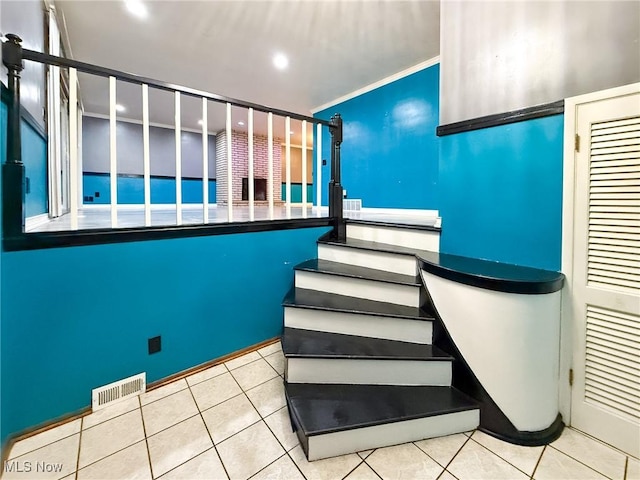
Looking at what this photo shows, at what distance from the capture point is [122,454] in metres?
1.34

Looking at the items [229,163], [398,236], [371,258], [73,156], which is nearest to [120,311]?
[73,156]

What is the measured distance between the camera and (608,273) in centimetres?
142

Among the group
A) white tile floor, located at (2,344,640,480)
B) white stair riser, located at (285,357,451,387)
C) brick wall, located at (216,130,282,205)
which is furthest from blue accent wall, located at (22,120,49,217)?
brick wall, located at (216,130,282,205)

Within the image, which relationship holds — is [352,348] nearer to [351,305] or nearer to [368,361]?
[368,361]

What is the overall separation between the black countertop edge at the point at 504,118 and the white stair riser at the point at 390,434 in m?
1.70

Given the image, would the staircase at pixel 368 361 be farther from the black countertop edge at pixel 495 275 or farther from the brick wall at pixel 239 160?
the brick wall at pixel 239 160

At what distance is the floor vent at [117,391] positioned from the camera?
1.63 metres

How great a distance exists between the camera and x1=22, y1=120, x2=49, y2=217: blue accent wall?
5.62 ft

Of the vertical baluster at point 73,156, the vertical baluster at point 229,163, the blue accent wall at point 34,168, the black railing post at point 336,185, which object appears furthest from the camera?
the black railing post at point 336,185

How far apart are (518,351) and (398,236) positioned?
126 centimetres

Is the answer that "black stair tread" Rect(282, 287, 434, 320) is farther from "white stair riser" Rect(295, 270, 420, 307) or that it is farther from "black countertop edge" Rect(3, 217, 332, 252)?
"black countertop edge" Rect(3, 217, 332, 252)

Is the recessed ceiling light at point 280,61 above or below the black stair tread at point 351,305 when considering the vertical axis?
above

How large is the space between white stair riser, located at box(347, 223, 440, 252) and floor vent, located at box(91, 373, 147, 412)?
2.05 meters

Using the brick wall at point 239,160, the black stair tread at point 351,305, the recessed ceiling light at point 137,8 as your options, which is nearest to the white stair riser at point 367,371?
the black stair tread at point 351,305
